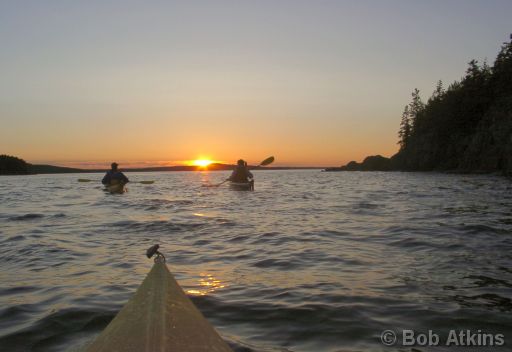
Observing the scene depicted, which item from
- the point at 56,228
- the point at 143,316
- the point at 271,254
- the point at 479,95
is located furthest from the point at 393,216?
the point at 479,95

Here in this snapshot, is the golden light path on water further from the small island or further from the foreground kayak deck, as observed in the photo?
the small island

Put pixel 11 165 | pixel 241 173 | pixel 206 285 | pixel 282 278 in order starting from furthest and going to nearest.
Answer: pixel 11 165, pixel 241 173, pixel 282 278, pixel 206 285

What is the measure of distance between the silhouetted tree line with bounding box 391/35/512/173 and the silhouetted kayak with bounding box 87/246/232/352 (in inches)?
1855

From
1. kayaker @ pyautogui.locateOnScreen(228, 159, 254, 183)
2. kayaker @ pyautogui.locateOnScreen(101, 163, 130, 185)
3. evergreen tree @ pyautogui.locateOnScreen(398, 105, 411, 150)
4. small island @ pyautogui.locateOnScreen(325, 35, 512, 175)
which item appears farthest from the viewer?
evergreen tree @ pyautogui.locateOnScreen(398, 105, 411, 150)

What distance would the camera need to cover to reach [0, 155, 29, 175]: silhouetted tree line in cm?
10419

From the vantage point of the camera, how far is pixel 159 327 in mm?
2615

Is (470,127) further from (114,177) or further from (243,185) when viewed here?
(114,177)

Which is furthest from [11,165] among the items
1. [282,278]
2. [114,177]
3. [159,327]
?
[159,327]

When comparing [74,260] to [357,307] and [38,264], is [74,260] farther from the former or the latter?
[357,307]

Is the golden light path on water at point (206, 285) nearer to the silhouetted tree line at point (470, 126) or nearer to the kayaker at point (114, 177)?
the kayaker at point (114, 177)

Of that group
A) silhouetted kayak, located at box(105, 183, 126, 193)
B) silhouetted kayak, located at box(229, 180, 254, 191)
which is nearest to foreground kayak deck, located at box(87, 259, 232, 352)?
silhouetted kayak, located at box(105, 183, 126, 193)

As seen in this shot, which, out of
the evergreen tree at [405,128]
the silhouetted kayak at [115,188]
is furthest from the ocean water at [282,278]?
the evergreen tree at [405,128]

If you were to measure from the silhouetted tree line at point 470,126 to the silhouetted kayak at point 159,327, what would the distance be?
155 feet

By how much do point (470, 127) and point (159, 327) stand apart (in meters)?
71.8
